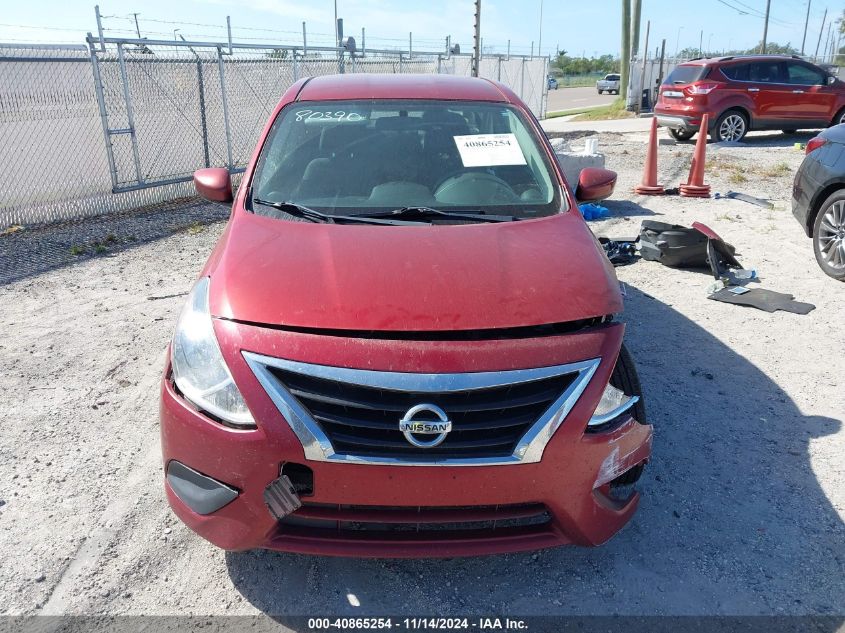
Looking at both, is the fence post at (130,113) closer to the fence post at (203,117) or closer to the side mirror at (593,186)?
the fence post at (203,117)

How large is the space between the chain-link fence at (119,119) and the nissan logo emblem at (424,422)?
Answer: 7.59 meters

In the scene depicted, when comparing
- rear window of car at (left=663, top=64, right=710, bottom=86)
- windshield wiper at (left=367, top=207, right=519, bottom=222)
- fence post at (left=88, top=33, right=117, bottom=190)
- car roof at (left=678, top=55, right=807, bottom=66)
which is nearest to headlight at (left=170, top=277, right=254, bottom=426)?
windshield wiper at (left=367, top=207, right=519, bottom=222)

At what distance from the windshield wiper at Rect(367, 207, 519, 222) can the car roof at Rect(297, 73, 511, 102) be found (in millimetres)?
998

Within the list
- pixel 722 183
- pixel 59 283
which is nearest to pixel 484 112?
pixel 59 283

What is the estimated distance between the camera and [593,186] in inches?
142

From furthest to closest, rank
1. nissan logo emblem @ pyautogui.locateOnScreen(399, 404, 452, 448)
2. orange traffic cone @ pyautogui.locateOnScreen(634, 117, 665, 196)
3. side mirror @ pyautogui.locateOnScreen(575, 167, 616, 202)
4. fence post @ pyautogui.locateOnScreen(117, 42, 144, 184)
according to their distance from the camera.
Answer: orange traffic cone @ pyautogui.locateOnScreen(634, 117, 665, 196), fence post @ pyautogui.locateOnScreen(117, 42, 144, 184), side mirror @ pyautogui.locateOnScreen(575, 167, 616, 202), nissan logo emblem @ pyautogui.locateOnScreen(399, 404, 452, 448)

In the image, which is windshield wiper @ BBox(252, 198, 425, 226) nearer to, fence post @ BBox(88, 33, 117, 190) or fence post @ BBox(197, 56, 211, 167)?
fence post @ BBox(88, 33, 117, 190)

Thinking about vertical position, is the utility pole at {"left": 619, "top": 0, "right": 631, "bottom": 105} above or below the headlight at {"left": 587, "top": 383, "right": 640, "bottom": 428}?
above

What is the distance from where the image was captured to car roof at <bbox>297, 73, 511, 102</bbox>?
3738 mm

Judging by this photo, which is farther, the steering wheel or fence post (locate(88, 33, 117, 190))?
fence post (locate(88, 33, 117, 190))

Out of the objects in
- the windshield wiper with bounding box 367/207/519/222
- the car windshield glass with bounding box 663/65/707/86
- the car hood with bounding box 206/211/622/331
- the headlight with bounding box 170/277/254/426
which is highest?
the car windshield glass with bounding box 663/65/707/86

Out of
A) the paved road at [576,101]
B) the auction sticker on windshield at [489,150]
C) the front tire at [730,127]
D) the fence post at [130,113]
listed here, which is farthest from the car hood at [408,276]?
the paved road at [576,101]

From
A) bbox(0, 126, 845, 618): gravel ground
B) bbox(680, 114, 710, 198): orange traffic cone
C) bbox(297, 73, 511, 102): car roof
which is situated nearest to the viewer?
bbox(0, 126, 845, 618): gravel ground

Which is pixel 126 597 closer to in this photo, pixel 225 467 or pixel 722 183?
pixel 225 467
